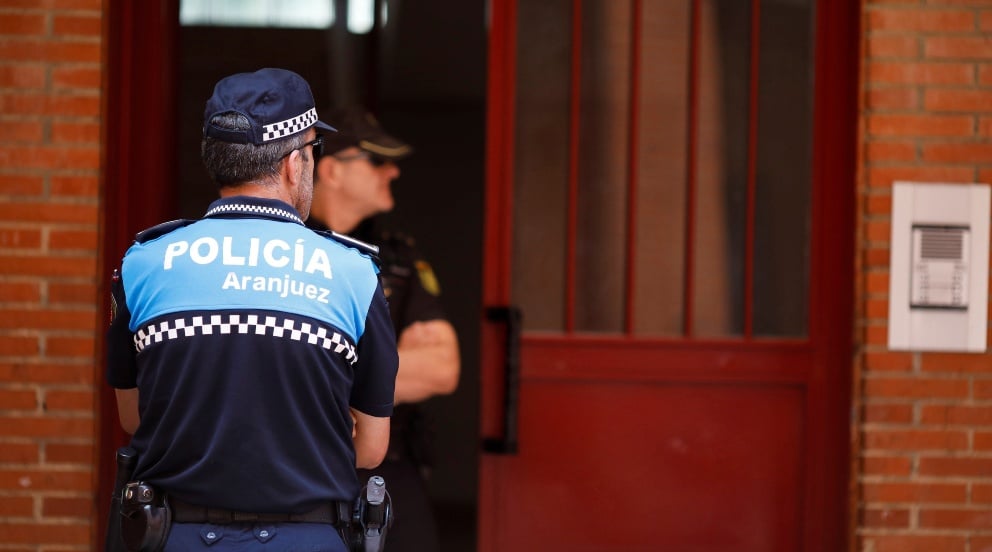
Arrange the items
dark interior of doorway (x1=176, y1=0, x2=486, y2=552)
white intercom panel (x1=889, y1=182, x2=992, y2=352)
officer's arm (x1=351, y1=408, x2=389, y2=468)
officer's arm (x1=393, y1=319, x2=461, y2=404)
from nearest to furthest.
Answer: officer's arm (x1=351, y1=408, x2=389, y2=468), officer's arm (x1=393, y1=319, x2=461, y2=404), white intercom panel (x1=889, y1=182, x2=992, y2=352), dark interior of doorway (x1=176, y1=0, x2=486, y2=552)

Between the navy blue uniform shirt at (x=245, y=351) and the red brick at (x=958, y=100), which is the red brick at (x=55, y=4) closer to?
the navy blue uniform shirt at (x=245, y=351)

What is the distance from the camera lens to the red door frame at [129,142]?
11.9 ft

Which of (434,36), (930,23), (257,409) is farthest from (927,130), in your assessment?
(434,36)

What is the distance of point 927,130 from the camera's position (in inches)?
143

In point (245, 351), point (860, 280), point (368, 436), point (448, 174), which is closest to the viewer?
point (245, 351)

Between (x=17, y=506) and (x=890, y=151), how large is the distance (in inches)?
115

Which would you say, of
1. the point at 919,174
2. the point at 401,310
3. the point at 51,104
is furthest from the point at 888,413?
the point at 51,104

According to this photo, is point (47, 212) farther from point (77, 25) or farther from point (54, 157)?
point (77, 25)

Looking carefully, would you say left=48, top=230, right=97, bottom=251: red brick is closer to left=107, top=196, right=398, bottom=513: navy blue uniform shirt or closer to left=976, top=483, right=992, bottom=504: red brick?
left=107, top=196, right=398, bottom=513: navy blue uniform shirt

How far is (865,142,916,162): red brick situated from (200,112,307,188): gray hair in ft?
6.98

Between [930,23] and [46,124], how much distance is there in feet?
9.12

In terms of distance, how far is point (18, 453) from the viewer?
3.56m

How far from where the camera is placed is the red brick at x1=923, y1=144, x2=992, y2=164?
3.64 metres

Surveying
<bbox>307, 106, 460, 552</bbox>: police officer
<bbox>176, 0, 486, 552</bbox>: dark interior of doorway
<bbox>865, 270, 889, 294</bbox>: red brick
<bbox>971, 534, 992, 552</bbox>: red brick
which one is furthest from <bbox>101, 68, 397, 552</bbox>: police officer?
<bbox>176, 0, 486, 552</bbox>: dark interior of doorway
